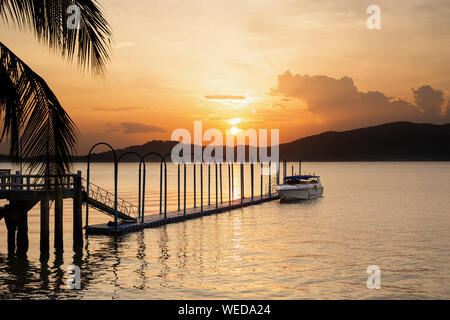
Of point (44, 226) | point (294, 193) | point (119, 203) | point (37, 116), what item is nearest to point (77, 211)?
point (44, 226)

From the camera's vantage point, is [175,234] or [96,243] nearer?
[96,243]

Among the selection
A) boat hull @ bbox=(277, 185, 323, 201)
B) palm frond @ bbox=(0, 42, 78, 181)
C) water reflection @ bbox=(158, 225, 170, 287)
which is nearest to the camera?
palm frond @ bbox=(0, 42, 78, 181)

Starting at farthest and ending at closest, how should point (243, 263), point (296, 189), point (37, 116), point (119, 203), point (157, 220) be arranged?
point (296, 189)
point (119, 203)
point (157, 220)
point (243, 263)
point (37, 116)

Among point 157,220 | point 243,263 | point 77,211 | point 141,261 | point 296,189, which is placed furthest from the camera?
point 296,189

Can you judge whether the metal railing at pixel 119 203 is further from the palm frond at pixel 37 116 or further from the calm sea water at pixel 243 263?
the palm frond at pixel 37 116

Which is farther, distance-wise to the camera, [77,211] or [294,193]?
[294,193]

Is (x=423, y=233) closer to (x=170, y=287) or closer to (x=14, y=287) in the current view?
(x=170, y=287)

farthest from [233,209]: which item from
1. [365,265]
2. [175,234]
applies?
[365,265]

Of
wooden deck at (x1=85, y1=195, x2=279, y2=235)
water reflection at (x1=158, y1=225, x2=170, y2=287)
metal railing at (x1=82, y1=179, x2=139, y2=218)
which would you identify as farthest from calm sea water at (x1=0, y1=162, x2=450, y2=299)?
metal railing at (x1=82, y1=179, x2=139, y2=218)

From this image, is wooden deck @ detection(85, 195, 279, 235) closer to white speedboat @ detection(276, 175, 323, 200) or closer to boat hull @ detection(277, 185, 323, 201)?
boat hull @ detection(277, 185, 323, 201)

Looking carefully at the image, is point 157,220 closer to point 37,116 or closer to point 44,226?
point 44,226

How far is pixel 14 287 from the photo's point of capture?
22172mm
